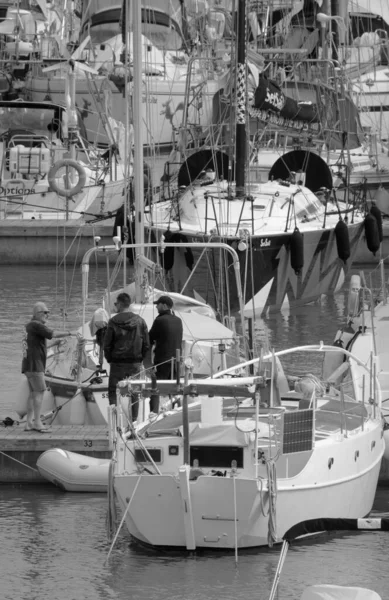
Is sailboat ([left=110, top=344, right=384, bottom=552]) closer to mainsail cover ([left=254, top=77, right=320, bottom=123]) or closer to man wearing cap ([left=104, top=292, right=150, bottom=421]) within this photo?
man wearing cap ([left=104, top=292, right=150, bottom=421])

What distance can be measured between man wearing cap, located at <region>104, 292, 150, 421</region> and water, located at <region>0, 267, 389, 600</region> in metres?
1.28

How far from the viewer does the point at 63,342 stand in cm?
1850

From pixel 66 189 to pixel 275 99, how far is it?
6.16 meters

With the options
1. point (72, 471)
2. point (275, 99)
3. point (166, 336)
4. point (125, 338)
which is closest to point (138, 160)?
point (166, 336)

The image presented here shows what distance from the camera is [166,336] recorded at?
16.3 meters

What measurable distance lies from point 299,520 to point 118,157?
85.1ft

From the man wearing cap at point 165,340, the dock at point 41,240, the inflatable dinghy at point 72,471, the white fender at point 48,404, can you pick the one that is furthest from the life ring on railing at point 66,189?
the inflatable dinghy at point 72,471

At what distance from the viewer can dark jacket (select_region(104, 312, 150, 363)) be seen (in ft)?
50.7

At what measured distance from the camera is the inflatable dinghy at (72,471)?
15367 mm

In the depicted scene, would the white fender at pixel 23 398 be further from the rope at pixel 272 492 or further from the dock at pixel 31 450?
the rope at pixel 272 492

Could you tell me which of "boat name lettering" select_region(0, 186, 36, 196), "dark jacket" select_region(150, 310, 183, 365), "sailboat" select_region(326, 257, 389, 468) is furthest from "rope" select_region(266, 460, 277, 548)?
"boat name lettering" select_region(0, 186, 36, 196)

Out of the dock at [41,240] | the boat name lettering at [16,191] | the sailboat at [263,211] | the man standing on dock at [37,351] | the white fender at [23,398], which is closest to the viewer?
the man standing on dock at [37,351]

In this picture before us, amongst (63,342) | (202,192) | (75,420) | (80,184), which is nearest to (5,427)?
(75,420)

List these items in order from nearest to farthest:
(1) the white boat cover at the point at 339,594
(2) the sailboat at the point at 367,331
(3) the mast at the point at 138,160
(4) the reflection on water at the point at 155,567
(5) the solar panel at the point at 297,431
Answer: (1) the white boat cover at the point at 339,594
(4) the reflection on water at the point at 155,567
(5) the solar panel at the point at 297,431
(2) the sailboat at the point at 367,331
(3) the mast at the point at 138,160
